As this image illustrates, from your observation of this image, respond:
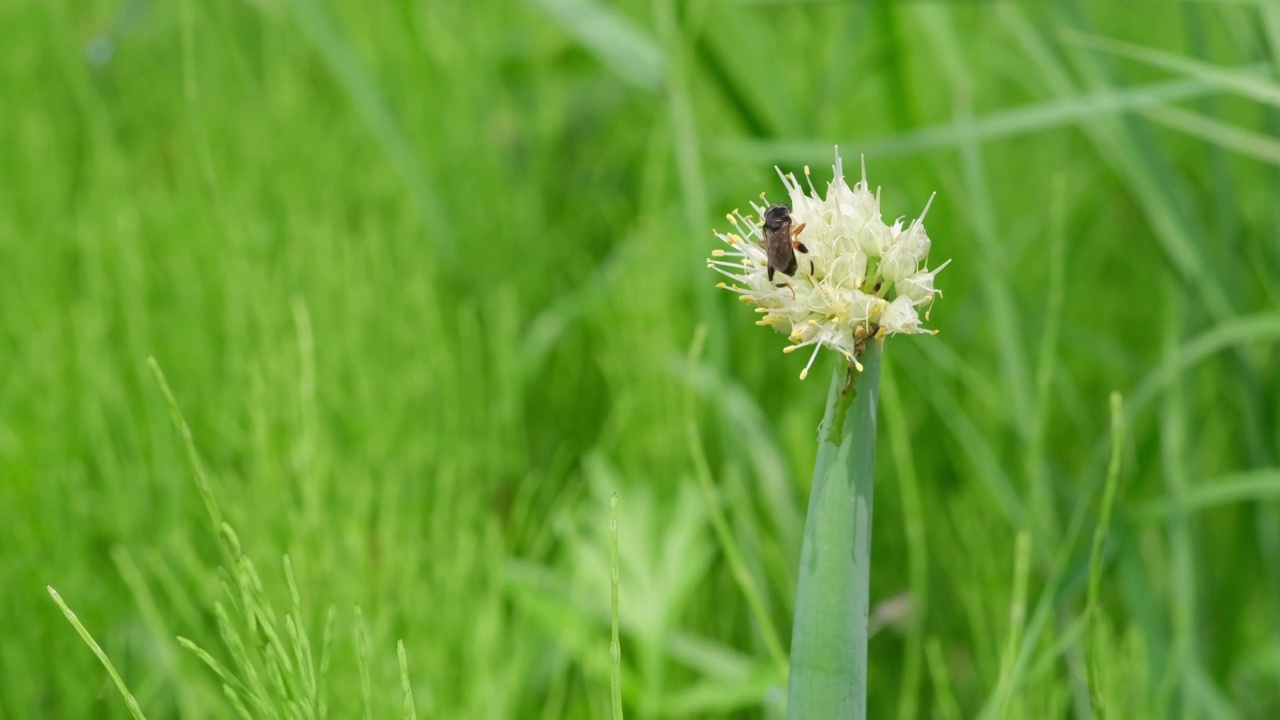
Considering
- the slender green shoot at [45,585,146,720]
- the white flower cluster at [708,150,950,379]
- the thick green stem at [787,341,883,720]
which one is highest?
the white flower cluster at [708,150,950,379]

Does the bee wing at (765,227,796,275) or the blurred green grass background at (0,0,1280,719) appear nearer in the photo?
the bee wing at (765,227,796,275)

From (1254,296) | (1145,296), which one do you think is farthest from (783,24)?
(1254,296)

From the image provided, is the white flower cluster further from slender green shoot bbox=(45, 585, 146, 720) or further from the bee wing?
slender green shoot bbox=(45, 585, 146, 720)

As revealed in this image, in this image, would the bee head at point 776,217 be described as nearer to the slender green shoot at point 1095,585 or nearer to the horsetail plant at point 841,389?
the horsetail plant at point 841,389

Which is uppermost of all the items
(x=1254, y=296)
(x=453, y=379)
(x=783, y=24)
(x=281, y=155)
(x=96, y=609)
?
(x=783, y=24)

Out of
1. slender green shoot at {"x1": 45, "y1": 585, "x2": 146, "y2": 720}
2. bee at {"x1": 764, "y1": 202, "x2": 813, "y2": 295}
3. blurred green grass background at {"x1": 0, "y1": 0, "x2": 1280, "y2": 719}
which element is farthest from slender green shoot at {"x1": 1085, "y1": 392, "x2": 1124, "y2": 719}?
slender green shoot at {"x1": 45, "y1": 585, "x2": 146, "y2": 720}

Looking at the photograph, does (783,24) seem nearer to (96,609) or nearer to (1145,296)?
(1145,296)

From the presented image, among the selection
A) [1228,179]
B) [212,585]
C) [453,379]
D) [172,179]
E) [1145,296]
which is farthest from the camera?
[172,179]

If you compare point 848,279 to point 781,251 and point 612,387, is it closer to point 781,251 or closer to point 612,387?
point 781,251

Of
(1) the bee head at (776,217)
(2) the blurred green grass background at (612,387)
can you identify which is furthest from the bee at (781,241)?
(2) the blurred green grass background at (612,387)
